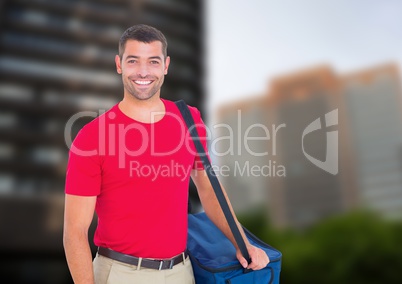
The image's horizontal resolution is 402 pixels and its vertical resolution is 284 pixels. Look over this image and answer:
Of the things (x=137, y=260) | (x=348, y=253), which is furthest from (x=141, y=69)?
(x=348, y=253)

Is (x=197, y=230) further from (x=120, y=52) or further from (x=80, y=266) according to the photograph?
(x=120, y=52)

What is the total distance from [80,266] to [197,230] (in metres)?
0.60

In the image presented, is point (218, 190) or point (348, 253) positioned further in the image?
point (348, 253)

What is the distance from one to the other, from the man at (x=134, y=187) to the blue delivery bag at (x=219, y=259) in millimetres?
42

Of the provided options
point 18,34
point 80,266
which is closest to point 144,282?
point 80,266

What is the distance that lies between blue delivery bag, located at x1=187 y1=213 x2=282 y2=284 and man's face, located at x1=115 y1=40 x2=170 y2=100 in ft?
2.30

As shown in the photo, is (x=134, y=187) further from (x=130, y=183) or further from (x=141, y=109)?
(x=141, y=109)

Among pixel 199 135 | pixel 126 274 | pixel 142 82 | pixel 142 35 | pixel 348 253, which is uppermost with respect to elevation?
pixel 142 35

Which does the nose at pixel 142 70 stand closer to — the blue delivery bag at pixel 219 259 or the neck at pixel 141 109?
the neck at pixel 141 109

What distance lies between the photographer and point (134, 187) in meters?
1.73

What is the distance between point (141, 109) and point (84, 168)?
15.1 inches

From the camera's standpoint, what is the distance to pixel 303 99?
13312 centimetres

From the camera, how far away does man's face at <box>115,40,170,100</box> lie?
6.09ft

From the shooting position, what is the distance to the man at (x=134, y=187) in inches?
65.9
